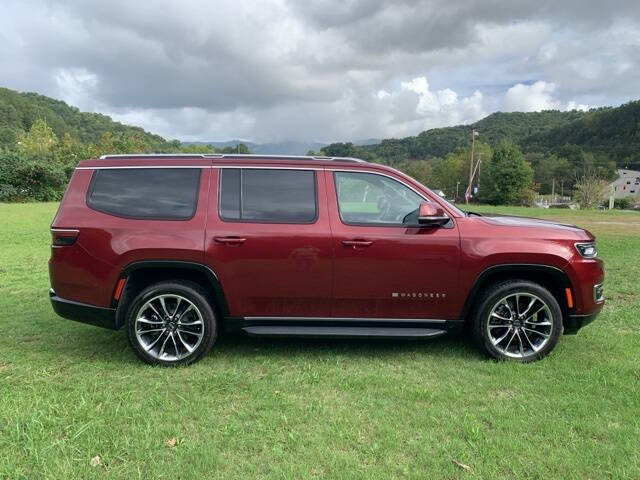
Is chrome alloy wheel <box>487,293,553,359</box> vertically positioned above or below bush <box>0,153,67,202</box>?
below

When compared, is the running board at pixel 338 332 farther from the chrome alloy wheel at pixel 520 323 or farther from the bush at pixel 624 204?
the bush at pixel 624 204

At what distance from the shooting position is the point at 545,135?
92.4 m

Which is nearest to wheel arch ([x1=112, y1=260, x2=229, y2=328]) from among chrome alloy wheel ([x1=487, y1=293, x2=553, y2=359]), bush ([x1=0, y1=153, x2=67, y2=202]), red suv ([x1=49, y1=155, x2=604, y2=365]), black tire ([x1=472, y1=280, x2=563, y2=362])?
red suv ([x1=49, y1=155, x2=604, y2=365])

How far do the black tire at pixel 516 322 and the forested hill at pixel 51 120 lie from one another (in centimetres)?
6565

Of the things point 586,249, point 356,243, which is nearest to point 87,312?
point 356,243

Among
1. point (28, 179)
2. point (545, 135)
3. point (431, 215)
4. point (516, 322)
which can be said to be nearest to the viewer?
point (431, 215)

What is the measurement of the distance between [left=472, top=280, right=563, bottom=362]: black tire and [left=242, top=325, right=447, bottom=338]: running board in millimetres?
388

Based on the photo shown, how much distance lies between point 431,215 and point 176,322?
245cm

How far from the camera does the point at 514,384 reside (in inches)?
139

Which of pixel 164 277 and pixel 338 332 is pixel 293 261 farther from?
pixel 164 277

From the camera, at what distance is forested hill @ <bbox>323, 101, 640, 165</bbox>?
7688cm

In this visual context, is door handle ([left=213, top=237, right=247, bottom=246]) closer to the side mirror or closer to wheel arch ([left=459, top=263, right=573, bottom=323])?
the side mirror

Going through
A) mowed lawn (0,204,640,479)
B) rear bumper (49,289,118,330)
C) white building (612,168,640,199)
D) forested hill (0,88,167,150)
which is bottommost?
mowed lawn (0,204,640,479)

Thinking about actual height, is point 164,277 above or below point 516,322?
above
